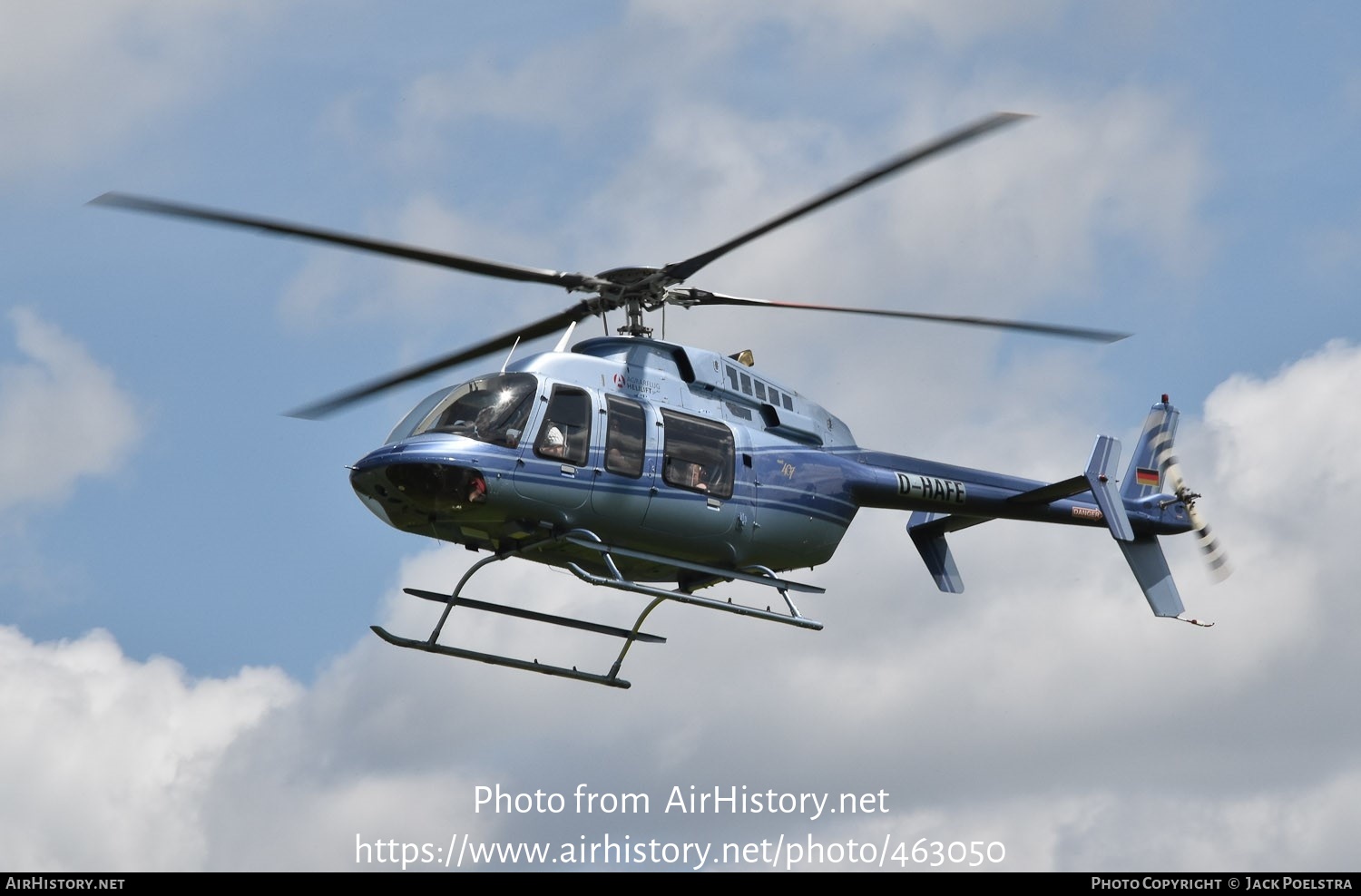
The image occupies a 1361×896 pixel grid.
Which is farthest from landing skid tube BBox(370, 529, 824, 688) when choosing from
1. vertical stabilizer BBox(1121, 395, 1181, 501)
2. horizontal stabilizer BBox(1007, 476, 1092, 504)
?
vertical stabilizer BBox(1121, 395, 1181, 501)

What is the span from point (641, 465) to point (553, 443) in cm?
126

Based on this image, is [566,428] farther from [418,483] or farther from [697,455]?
[697,455]

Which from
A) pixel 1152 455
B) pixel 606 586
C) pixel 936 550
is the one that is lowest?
pixel 606 586

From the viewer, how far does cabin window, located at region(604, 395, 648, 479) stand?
20984mm

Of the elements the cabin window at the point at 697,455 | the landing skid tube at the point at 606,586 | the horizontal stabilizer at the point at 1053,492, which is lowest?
the landing skid tube at the point at 606,586

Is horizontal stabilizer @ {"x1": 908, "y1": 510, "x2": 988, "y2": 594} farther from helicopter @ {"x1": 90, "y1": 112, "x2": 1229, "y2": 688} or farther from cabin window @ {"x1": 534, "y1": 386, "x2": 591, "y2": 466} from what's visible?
cabin window @ {"x1": 534, "y1": 386, "x2": 591, "y2": 466}

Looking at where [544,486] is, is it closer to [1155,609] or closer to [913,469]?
[913,469]

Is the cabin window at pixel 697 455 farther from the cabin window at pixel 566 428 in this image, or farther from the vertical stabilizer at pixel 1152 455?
the vertical stabilizer at pixel 1152 455

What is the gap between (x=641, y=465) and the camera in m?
21.2

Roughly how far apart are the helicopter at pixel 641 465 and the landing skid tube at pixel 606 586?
0.08 feet

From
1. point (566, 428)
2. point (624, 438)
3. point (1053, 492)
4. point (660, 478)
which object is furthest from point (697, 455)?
point (1053, 492)

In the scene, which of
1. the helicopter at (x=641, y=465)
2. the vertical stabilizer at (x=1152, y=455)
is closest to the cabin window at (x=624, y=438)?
the helicopter at (x=641, y=465)

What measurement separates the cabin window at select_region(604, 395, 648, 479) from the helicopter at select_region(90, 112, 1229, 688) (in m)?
0.02

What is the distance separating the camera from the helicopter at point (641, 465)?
20.2 meters
